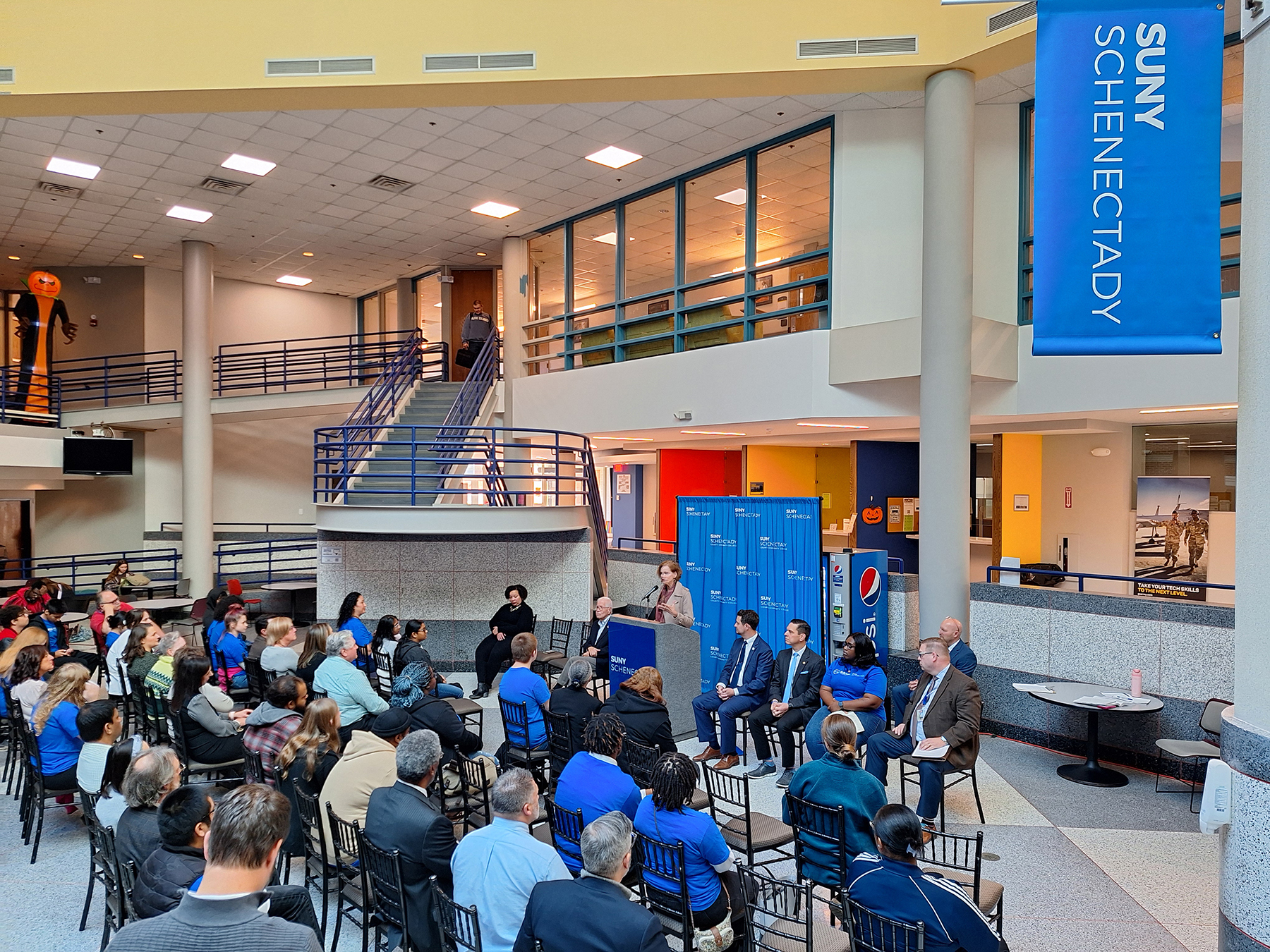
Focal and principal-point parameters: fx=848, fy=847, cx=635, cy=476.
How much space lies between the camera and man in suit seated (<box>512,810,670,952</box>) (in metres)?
2.68

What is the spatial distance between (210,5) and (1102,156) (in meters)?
8.85

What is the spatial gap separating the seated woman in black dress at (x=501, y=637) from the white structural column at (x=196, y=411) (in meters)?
7.71

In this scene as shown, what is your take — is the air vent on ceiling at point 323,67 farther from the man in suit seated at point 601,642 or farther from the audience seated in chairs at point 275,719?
the audience seated in chairs at point 275,719

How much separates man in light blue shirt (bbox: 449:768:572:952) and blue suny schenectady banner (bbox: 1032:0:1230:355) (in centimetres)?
295

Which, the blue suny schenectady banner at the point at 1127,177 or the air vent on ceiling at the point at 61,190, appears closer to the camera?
the blue suny schenectady banner at the point at 1127,177

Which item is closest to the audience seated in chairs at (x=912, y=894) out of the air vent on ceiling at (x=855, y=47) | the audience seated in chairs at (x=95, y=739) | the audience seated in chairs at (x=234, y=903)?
the audience seated in chairs at (x=234, y=903)

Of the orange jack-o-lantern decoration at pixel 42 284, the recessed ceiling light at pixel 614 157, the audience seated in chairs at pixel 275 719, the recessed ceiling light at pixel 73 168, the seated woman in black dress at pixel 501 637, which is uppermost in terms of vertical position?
the recessed ceiling light at pixel 614 157

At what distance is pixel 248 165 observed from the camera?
36.2 ft

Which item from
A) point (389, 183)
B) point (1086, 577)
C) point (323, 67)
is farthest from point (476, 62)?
point (1086, 577)

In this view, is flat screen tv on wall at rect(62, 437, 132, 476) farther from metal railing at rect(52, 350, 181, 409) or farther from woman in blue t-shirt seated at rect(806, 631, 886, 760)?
woman in blue t-shirt seated at rect(806, 631, 886, 760)

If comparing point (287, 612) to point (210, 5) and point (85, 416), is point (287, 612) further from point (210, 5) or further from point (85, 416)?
point (210, 5)

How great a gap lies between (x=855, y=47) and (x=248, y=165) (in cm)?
770

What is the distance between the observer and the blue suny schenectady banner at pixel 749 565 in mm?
8859

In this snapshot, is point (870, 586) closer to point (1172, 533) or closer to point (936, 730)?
point (936, 730)
